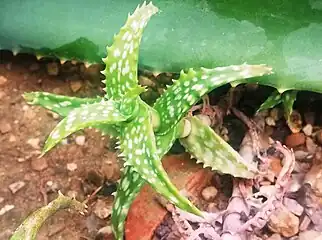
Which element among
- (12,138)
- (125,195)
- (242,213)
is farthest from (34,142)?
(242,213)

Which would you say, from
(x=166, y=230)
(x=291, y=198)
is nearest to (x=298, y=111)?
(x=291, y=198)

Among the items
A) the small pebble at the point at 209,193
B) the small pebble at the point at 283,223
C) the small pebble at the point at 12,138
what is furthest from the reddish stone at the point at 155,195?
the small pebble at the point at 12,138

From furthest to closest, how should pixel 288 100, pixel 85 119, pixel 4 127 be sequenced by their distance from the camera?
1. pixel 4 127
2. pixel 288 100
3. pixel 85 119

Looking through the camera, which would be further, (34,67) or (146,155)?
(34,67)

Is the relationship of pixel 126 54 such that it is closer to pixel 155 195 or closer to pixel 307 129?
pixel 155 195

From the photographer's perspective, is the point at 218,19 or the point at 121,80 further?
the point at 218,19

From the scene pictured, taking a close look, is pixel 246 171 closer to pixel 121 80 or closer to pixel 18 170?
pixel 121 80
